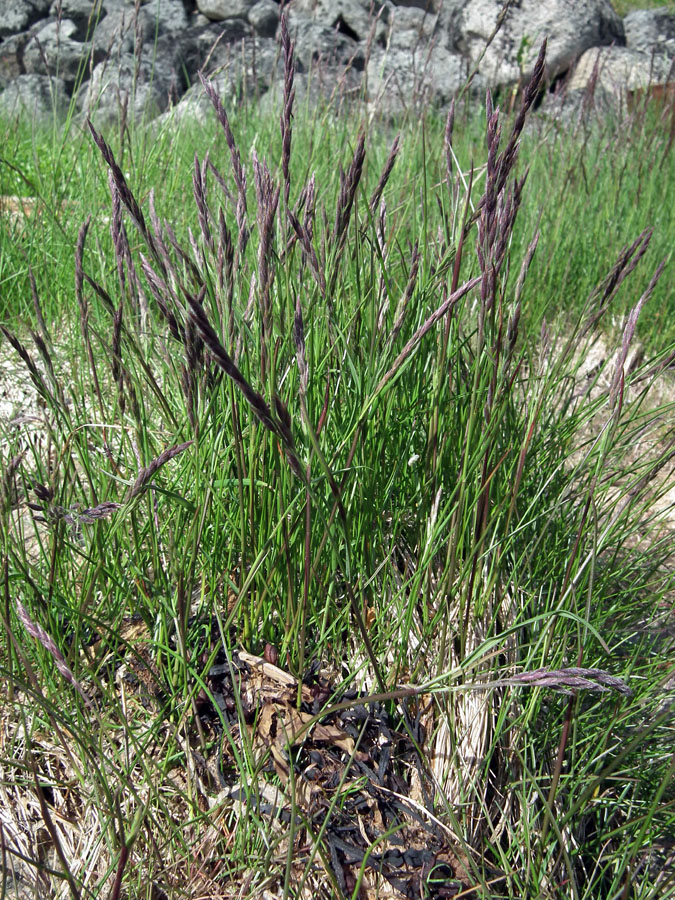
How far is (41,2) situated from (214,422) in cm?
1242

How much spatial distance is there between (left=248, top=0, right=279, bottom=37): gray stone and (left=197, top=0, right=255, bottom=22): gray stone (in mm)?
258

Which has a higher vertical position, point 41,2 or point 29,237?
point 41,2

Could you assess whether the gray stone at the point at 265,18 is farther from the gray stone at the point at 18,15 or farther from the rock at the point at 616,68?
the rock at the point at 616,68

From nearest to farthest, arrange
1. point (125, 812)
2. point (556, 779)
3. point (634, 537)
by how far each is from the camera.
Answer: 1. point (556, 779)
2. point (125, 812)
3. point (634, 537)

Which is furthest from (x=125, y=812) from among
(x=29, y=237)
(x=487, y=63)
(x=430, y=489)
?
(x=487, y=63)

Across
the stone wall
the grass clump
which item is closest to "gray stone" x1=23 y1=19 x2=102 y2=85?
the stone wall

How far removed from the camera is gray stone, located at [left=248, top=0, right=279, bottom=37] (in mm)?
9992

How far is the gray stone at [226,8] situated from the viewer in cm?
1029

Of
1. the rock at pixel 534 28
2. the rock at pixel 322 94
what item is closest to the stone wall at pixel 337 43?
the rock at pixel 534 28

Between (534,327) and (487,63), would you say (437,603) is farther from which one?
(487,63)

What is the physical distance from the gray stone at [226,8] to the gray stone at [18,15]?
2533mm

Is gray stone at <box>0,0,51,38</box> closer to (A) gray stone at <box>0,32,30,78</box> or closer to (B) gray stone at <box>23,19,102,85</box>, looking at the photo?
(A) gray stone at <box>0,32,30,78</box>

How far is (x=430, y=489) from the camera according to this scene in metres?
1.39

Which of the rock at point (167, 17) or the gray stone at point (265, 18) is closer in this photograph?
the rock at point (167, 17)
